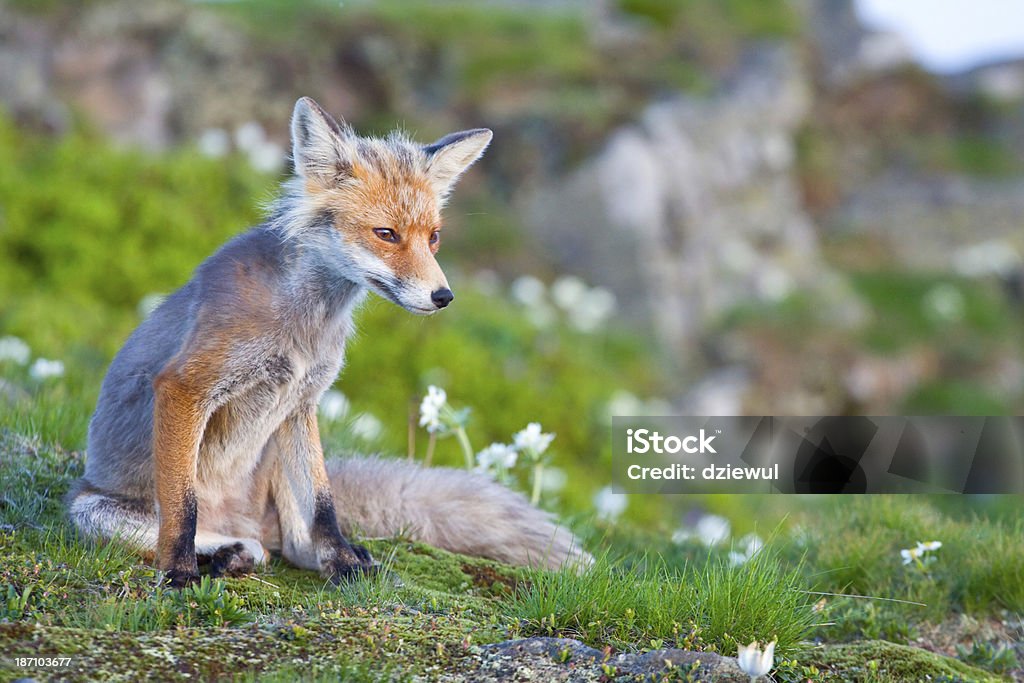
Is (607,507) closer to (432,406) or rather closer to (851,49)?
(432,406)

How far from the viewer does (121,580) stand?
4.71m

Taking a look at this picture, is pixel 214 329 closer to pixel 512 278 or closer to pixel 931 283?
pixel 512 278

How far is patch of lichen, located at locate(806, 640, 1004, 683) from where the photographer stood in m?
4.62

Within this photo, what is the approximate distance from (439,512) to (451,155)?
6.24 ft

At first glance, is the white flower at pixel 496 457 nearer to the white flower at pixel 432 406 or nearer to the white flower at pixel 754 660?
the white flower at pixel 432 406

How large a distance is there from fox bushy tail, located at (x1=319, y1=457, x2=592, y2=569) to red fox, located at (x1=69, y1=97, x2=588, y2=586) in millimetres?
238

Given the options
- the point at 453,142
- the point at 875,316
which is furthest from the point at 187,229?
the point at 875,316

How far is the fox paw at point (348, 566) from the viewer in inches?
205

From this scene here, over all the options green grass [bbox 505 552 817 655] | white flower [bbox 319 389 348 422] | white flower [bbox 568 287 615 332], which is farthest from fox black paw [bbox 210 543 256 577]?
white flower [bbox 568 287 615 332]

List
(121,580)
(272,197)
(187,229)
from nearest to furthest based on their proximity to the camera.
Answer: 1. (121,580)
2. (272,197)
3. (187,229)

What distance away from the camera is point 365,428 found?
318 inches

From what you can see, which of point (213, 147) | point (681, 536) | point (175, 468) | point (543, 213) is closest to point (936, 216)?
point (543, 213)

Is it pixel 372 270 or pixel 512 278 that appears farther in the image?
pixel 512 278

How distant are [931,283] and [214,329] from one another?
17.3 metres
